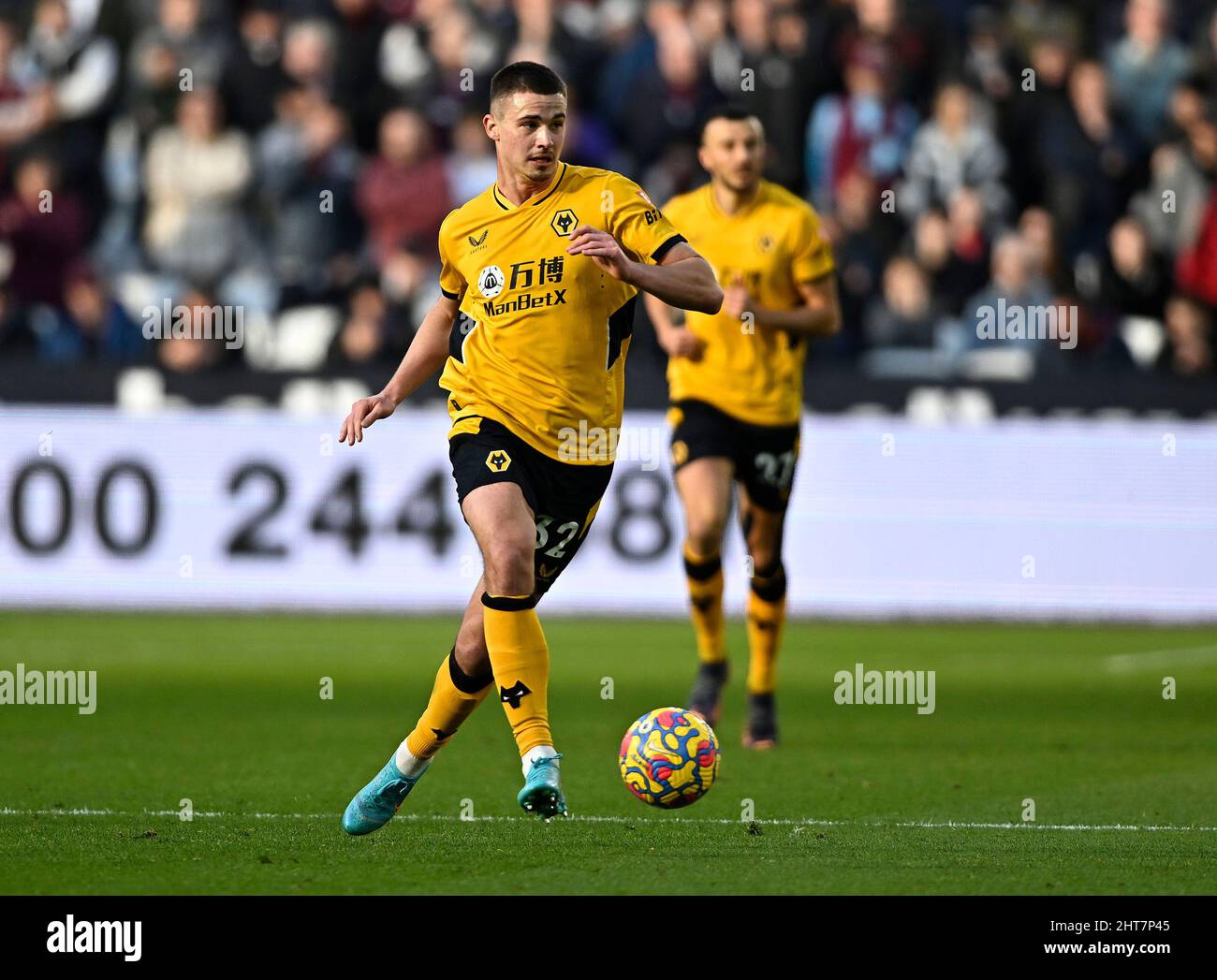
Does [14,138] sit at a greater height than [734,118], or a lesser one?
greater

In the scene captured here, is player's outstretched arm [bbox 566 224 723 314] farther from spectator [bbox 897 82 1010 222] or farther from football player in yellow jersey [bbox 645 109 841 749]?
spectator [bbox 897 82 1010 222]

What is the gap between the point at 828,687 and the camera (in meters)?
12.6

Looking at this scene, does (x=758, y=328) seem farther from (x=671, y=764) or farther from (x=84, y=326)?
(x=84, y=326)

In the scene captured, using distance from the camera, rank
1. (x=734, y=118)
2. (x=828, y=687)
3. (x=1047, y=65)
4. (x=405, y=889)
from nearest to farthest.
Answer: (x=405, y=889), (x=734, y=118), (x=828, y=687), (x=1047, y=65)

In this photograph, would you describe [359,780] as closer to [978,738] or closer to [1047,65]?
[978,738]

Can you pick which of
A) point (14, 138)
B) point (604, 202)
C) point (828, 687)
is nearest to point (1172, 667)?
point (828, 687)

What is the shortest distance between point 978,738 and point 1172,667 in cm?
362

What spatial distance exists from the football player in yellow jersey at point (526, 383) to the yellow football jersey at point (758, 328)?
314 centimetres

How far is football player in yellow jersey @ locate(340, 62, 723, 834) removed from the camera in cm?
686

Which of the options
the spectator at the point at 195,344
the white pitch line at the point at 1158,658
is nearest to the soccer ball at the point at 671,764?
the white pitch line at the point at 1158,658

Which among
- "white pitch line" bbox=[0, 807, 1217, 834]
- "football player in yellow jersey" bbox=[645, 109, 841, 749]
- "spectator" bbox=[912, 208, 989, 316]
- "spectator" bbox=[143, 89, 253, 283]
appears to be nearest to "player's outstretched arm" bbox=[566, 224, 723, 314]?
"white pitch line" bbox=[0, 807, 1217, 834]

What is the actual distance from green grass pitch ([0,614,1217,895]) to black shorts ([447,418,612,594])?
3.28 ft

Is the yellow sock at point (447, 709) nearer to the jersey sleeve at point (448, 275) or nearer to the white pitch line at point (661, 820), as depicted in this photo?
the white pitch line at point (661, 820)

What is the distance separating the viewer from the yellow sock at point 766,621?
33.5ft
